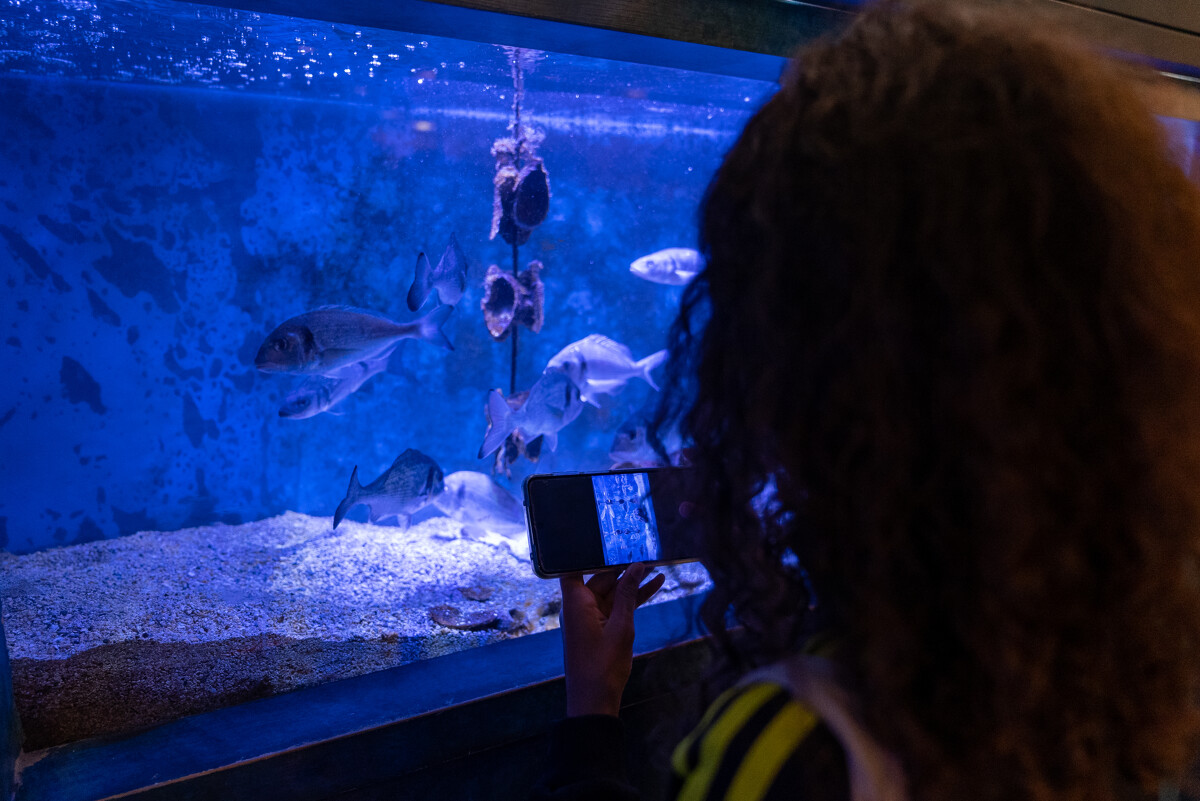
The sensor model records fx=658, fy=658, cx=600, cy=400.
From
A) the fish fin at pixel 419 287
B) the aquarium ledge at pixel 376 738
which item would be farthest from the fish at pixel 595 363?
the aquarium ledge at pixel 376 738

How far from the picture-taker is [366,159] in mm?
4750

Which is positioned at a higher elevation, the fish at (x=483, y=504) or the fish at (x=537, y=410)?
the fish at (x=537, y=410)

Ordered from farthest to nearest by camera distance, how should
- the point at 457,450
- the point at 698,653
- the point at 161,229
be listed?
1. the point at 457,450
2. the point at 161,229
3. the point at 698,653

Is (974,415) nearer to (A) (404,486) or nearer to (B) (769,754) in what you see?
(B) (769,754)

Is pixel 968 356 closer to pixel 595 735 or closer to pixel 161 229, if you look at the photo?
pixel 595 735

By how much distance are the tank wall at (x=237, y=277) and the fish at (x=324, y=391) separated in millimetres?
1640

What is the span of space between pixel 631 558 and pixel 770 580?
0.54 metres

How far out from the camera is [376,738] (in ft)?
4.86

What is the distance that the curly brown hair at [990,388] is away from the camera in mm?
607

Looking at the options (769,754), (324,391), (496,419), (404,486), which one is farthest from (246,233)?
(769,754)

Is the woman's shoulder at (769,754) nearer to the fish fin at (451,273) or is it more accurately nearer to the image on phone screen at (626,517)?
the image on phone screen at (626,517)

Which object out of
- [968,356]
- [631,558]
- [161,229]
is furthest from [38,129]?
[968,356]

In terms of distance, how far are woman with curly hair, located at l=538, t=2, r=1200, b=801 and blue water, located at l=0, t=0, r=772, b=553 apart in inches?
108

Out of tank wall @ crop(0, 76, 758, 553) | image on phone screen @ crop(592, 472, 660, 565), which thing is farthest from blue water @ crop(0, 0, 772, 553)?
image on phone screen @ crop(592, 472, 660, 565)
